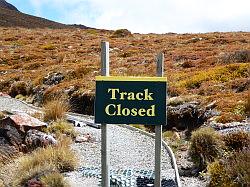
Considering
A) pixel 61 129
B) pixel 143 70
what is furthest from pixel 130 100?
pixel 143 70

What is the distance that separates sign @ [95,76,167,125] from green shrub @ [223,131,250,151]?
4.91 meters

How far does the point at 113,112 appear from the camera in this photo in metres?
7.78

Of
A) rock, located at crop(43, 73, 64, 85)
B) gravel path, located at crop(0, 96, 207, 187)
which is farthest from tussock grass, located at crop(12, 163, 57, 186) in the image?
rock, located at crop(43, 73, 64, 85)

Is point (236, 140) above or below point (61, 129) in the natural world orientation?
above

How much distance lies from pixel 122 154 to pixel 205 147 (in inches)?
103

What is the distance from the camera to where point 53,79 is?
1224 inches

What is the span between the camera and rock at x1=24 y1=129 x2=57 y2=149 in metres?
14.1

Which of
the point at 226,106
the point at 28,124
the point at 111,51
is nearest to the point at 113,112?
the point at 28,124

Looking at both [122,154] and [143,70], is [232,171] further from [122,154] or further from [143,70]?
[143,70]

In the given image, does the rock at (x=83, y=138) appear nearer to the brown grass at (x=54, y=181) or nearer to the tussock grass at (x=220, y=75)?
the brown grass at (x=54, y=181)

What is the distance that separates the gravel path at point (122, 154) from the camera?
11.5 metres

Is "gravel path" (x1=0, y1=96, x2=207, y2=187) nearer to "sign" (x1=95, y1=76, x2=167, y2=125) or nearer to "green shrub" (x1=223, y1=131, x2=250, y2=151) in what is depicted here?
"green shrub" (x1=223, y1=131, x2=250, y2=151)

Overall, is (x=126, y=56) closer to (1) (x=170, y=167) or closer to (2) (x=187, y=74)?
(2) (x=187, y=74)

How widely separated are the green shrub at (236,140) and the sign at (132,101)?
4.91m
